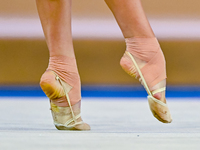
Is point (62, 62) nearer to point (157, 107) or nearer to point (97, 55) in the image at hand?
point (157, 107)

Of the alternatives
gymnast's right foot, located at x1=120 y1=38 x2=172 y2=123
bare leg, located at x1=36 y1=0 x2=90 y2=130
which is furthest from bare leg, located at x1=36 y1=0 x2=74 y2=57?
gymnast's right foot, located at x1=120 y1=38 x2=172 y2=123

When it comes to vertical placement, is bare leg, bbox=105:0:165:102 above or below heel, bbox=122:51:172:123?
above

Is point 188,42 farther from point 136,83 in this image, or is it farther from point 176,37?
point 136,83

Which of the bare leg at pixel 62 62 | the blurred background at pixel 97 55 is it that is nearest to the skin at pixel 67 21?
the bare leg at pixel 62 62

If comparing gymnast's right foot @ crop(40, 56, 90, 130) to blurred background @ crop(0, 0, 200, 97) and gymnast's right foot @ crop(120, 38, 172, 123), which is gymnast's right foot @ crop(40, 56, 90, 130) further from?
blurred background @ crop(0, 0, 200, 97)

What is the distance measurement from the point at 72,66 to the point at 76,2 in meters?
1.49

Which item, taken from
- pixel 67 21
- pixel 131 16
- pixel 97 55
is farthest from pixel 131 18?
pixel 97 55

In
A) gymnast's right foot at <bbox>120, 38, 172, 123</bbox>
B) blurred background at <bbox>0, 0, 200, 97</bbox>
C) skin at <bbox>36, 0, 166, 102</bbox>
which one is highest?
skin at <bbox>36, 0, 166, 102</bbox>

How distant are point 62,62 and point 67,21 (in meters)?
0.08

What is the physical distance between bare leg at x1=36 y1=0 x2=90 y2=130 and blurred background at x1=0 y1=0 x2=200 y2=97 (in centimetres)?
131

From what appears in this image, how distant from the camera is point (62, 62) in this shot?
0.71 meters

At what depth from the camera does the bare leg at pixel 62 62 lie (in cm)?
70

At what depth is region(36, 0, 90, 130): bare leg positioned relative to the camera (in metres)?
0.70

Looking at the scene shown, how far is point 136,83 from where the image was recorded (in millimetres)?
2059
